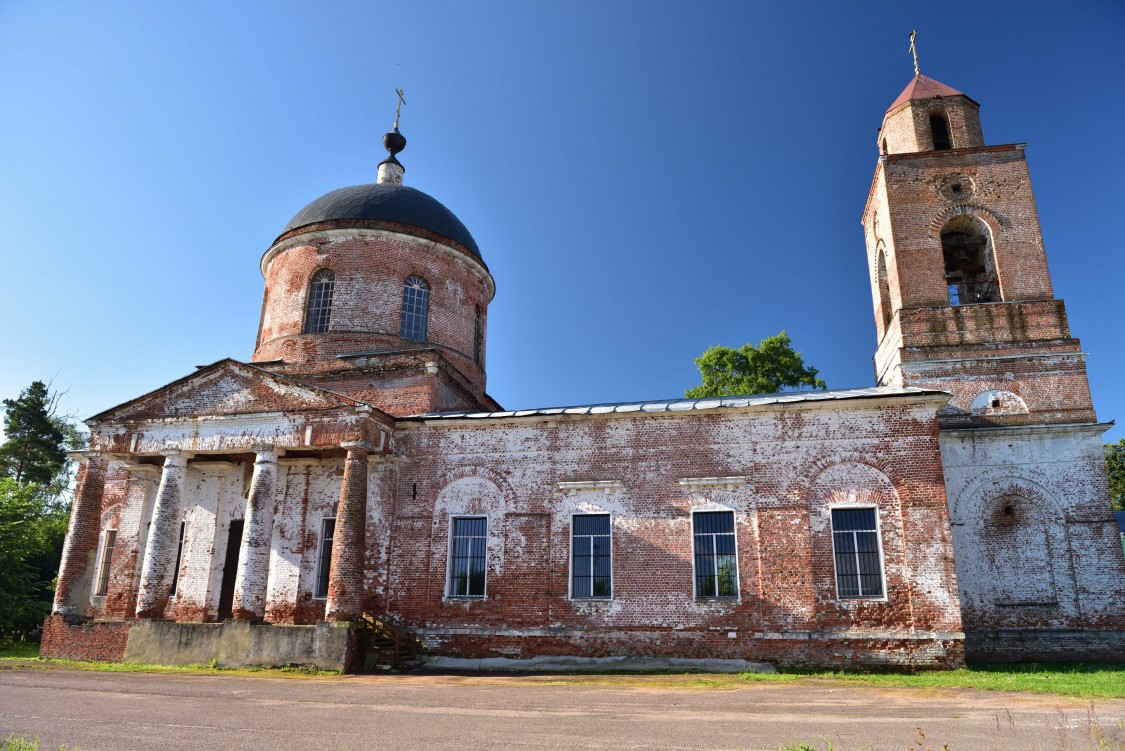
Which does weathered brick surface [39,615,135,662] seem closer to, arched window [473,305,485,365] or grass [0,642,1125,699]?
grass [0,642,1125,699]

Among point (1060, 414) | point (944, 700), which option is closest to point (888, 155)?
point (1060, 414)

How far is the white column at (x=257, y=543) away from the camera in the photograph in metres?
15.5

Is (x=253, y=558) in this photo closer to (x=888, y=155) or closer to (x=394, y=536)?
(x=394, y=536)

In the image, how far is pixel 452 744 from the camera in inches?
290

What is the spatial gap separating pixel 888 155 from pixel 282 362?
57.6ft

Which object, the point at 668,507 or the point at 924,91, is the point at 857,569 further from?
the point at 924,91

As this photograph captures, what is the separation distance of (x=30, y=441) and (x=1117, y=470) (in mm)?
59002

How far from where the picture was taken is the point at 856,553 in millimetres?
14734

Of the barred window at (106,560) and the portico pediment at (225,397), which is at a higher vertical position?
the portico pediment at (225,397)

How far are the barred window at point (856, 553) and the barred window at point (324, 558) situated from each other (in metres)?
11.2

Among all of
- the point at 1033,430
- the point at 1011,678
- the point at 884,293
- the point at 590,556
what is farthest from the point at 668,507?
the point at 884,293

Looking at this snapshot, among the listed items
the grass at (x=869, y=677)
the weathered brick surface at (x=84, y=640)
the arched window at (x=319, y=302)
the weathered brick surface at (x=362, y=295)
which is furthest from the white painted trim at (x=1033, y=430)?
the weathered brick surface at (x=84, y=640)

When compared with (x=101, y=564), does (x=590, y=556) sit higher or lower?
higher

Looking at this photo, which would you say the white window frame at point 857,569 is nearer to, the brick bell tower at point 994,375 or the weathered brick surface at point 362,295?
the brick bell tower at point 994,375
